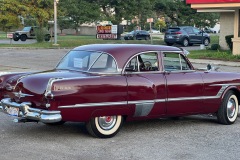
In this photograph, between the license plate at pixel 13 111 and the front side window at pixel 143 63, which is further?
the front side window at pixel 143 63

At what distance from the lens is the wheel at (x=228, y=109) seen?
27.8ft

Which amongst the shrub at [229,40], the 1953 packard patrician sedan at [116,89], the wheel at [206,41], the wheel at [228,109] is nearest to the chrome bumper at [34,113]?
the 1953 packard patrician sedan at [116,89]

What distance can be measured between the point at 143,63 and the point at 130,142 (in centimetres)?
146

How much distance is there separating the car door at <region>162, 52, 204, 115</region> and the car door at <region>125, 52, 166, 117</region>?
0.15 m

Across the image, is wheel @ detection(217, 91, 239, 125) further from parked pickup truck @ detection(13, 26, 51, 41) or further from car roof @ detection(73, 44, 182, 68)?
parked pickup truck @ detection(13, 26, 51, 41)

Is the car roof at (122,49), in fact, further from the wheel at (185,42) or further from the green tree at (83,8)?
the green tree at (83,8)

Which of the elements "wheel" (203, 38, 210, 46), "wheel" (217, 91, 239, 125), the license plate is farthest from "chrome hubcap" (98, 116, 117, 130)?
"wheel" (203, 38, 210, 46)

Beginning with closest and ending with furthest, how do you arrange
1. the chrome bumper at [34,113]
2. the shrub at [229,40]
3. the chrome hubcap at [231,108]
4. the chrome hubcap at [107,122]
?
1. the chrome bumper at [34,113]
2. the chrome hubcap at [107,122]
3. the chrome hubcap at [231,108]
4. the shrub at [229,40]

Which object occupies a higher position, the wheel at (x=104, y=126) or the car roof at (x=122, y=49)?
the car roof at (x=122, y=49)

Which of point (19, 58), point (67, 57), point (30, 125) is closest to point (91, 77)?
point (67, 57)

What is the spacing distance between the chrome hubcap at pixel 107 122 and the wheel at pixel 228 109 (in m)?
2.31

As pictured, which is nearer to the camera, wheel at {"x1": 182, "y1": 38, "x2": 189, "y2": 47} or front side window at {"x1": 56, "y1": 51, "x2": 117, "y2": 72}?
front side window at {"x1": 56, "y1": 51, "x2": 117, "y2": 72}

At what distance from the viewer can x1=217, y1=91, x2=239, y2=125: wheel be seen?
333 inches

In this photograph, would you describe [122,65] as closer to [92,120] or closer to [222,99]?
[92,120]
